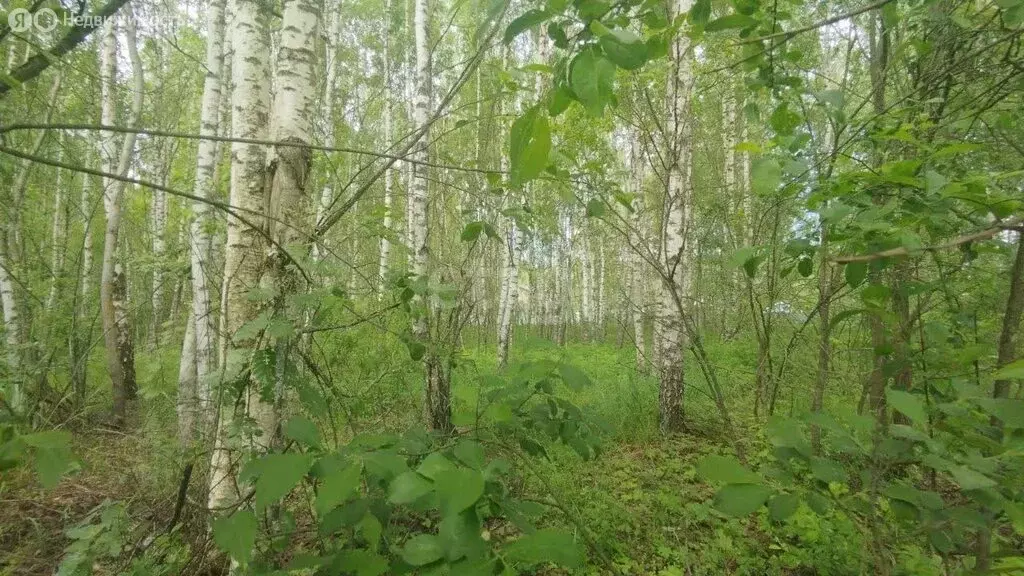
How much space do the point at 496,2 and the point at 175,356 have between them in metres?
10.1

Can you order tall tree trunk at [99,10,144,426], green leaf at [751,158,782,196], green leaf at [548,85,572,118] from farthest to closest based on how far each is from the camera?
tall tree trunk at [99,10,144,426], green leaf at [751,158,782,196], green leaf at [548,85,572,118]

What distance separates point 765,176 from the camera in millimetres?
1209

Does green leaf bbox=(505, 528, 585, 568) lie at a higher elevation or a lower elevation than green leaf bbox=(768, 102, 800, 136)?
lower

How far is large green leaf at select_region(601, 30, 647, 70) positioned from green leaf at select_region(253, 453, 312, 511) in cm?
104

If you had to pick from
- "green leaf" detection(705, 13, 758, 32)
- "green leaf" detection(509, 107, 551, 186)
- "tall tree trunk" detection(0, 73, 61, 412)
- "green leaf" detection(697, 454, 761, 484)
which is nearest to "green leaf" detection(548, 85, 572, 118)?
"green leaf" detection(509, 107, 551, 186)

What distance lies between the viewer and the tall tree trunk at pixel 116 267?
197 inches

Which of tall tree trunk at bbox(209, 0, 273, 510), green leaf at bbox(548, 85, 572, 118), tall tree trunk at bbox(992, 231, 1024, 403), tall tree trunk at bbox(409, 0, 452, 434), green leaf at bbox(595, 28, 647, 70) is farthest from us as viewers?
tall tree trunk at bbox(409, 0, 452, 434)

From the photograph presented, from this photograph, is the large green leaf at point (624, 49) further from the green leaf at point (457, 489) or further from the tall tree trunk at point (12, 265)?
the tall tree trunk at point (12, 265)

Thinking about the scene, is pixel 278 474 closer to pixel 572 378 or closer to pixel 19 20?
pixel 572 378

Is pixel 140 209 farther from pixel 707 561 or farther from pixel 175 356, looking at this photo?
pixel 707 561

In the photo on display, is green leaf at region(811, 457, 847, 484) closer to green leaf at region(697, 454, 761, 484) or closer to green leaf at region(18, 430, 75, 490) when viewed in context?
green leaf at region(697, 454, 761, 484)

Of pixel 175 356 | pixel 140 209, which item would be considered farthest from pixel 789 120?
pixel 140 209

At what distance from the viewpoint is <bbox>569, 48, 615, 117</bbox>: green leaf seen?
0.70 meters

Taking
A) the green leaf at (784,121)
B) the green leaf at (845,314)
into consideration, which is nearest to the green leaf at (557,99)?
the green leaf at (784,121)
